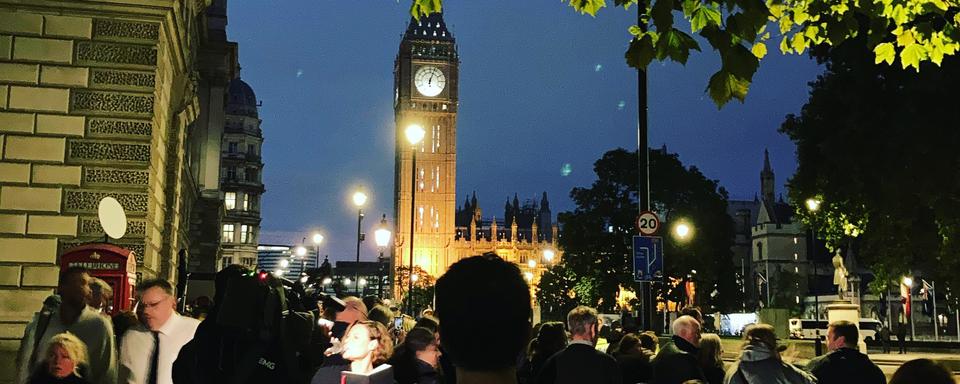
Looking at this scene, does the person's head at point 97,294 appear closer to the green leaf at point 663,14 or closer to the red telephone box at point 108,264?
the green leaf at point 663,14

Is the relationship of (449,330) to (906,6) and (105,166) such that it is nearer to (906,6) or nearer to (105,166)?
(906,6)

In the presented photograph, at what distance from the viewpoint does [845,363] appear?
7406 mm

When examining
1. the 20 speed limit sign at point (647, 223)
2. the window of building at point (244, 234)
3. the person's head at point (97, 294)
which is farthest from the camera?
the window of building at point (244, 234)

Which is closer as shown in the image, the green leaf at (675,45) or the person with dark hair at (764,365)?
the green leaf at (675,45)

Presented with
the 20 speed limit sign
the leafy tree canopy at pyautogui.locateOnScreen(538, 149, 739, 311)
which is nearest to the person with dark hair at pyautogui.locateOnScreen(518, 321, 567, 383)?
the 20 speed limit sign

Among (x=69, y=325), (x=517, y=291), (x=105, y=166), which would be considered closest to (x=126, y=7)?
(x=105, y=166)

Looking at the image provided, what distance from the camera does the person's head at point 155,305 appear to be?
5859mm

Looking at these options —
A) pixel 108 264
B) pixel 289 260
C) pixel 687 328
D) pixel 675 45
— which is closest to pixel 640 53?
pixel 675 45

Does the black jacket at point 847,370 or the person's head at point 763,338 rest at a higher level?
the person's head at point 763,338

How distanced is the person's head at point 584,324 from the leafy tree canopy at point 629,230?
147 feet

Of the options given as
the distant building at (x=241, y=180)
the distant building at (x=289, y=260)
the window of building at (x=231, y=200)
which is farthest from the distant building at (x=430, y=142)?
the window of building at (x=231, y=200)

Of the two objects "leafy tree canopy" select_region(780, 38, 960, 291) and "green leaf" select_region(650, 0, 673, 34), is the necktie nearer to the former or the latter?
"green leaf" select_region(650, 0, 673, 34)

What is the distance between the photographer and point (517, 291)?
2547 millimetres

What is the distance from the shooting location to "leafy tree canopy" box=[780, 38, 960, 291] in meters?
19.4
